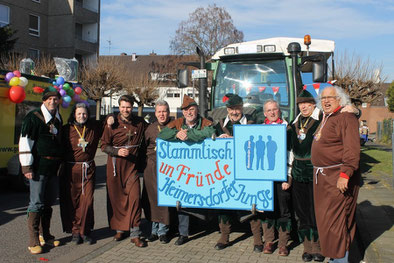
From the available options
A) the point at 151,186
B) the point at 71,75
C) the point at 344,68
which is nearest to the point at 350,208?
the point at 151,186

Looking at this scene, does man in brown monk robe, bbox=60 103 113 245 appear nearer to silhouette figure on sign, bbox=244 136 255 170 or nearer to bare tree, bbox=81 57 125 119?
silhouette figure on sign, bbox=244 136 255 170

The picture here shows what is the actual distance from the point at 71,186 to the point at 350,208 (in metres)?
3.56

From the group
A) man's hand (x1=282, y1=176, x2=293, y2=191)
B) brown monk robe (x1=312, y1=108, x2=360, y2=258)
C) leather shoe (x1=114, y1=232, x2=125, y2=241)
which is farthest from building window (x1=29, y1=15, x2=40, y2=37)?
brown monk robe (x1=312, y1=108, x2=360, y2=258)

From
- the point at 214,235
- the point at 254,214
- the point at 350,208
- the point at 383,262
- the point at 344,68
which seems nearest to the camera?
the point at 350,208

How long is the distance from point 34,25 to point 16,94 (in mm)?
28108

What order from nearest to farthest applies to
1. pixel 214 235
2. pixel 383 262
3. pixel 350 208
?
pixel 350 208
pixel 383 262
pixel 214 235

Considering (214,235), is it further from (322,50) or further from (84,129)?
(322,50)

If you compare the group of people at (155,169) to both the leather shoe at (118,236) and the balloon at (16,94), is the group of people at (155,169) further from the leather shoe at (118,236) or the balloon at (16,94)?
the balloon at (16,94)

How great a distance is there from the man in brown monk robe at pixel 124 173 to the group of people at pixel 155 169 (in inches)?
0.5

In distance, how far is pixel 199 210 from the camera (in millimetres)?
5707

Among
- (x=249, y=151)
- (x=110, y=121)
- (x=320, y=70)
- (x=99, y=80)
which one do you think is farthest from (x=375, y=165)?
(x=99, y=80)

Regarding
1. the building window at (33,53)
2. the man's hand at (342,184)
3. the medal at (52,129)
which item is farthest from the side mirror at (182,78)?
the building window at (33,53)

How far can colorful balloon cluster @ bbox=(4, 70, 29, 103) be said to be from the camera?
924cm

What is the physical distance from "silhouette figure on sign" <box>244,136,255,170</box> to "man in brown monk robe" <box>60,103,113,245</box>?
1907 millimetres
